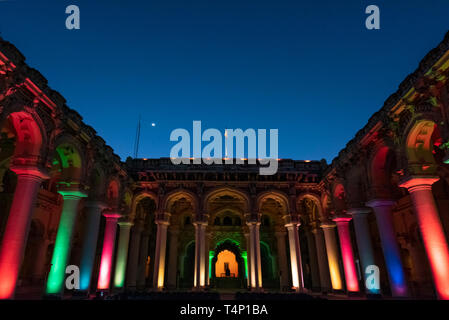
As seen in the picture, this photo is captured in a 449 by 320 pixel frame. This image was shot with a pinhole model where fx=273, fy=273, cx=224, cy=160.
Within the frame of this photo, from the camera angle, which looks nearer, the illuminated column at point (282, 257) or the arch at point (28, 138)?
the arch at point (28, 138)

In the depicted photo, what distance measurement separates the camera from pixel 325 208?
18.5m

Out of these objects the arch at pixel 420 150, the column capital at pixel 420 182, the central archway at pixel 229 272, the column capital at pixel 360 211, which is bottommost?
the central archway at pixel 229 272

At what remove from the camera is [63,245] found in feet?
37.0

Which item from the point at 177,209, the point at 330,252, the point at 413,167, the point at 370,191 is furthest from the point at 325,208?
the point at 177,209

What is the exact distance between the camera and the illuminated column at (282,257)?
67.6 ft

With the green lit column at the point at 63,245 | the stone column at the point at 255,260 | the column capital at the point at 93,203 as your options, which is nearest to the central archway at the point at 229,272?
the stone column at the point at 255,260

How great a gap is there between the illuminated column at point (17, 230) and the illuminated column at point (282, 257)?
17.1 m

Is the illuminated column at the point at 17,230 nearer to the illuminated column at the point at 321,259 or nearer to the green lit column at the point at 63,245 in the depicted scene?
the green lit column at the point at 63,245

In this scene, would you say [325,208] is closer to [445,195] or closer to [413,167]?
[445,195]

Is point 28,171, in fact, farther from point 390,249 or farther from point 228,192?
point 390,249

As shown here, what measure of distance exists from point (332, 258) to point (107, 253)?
1380 centimetres
